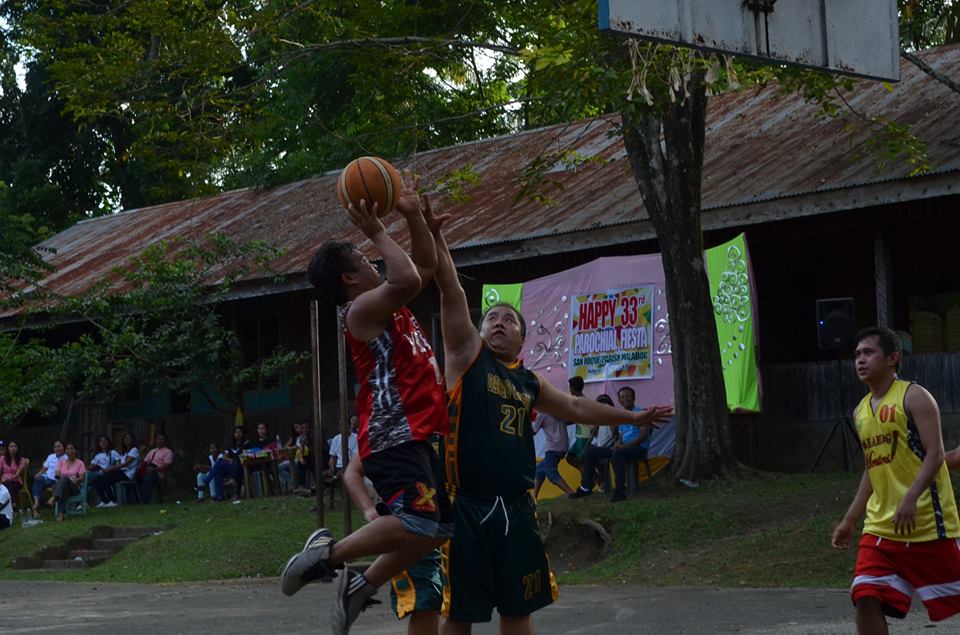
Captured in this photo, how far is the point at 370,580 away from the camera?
685 cm

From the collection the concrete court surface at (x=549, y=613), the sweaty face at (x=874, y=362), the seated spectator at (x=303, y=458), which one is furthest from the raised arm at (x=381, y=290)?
the seated spectator at (x=303, y=458)

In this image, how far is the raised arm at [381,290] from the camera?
22.0ft

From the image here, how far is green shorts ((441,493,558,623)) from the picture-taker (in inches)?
269

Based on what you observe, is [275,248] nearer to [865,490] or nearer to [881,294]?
[881,294]

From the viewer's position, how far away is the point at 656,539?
16578mm

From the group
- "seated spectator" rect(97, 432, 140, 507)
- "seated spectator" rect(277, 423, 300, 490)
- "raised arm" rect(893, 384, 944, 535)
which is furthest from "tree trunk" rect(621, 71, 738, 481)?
"seated spectator" rect(97, 432, 140, 507)

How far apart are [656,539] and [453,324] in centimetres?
1007

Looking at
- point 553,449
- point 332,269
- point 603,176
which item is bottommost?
point 553,449

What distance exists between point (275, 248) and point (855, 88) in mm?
10781

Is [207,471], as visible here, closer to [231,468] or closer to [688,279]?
[231,468]

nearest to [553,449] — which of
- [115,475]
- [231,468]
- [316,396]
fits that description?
[316,396]

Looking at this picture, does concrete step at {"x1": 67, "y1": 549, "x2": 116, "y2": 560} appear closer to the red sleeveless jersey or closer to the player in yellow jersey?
the red sleeveless jersey

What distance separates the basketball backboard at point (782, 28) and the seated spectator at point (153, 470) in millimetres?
19284

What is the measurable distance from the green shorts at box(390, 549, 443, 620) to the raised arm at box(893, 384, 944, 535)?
222 cm
